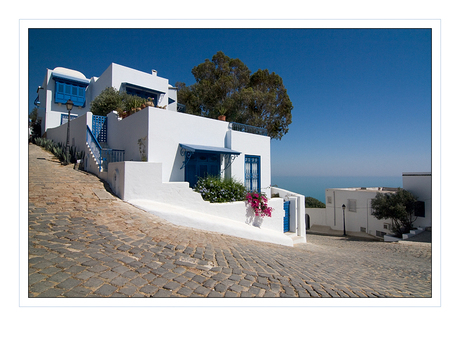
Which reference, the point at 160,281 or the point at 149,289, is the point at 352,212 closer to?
the point at 160,281

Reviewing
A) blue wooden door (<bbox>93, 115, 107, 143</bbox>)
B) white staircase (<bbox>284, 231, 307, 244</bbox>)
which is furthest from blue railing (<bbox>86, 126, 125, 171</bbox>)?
white staircase (<bbox>284, 231, 307, 244</bbox>)

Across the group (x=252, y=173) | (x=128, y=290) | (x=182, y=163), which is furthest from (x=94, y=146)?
(x=128, y=290)

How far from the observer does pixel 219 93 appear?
1683 centimetres

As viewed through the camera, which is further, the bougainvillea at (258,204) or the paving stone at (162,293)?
the bougainvillea at (258,204)

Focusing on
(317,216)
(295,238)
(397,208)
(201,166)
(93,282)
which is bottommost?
(317,216)

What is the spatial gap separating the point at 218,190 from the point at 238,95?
10073mm

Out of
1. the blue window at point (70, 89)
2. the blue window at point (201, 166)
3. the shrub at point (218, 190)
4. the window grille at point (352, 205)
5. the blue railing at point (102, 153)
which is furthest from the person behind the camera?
the window grille at point (352, 205)

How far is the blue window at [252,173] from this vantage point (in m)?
11.1

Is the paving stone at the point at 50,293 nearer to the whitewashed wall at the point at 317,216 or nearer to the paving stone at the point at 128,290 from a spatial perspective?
the paving stone at the point at 128,290

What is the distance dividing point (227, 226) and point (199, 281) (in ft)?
13.0

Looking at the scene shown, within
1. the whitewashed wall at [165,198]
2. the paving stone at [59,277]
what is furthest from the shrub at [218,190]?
the paving stone at [59,277]

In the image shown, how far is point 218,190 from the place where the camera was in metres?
8.20

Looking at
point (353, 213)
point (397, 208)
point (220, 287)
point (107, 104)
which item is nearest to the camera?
point (220, 287)
